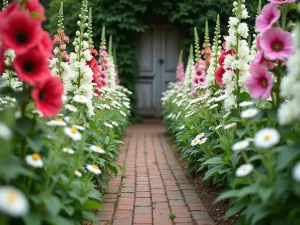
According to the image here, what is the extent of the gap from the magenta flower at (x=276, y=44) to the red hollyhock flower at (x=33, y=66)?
52.4 inches

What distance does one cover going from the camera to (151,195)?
13.7 ft

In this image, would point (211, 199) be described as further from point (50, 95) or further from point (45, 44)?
point (45, 44)

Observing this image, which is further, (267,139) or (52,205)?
(267,139)

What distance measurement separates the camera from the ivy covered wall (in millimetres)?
10500

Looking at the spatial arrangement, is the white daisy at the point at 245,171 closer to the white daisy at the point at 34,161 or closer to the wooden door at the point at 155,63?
the white daisy at the point at 34,161

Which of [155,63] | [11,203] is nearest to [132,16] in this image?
[155,63]

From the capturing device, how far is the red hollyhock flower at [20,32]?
2283 millimetres

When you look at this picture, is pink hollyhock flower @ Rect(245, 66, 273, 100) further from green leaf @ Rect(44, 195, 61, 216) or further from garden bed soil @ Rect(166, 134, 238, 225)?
green leaf @ Rect(44, 195, 61, 216)

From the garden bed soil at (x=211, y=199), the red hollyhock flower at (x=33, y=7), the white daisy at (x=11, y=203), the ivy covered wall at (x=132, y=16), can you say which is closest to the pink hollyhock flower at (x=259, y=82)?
the garden bed soil at (x=211, y=199)

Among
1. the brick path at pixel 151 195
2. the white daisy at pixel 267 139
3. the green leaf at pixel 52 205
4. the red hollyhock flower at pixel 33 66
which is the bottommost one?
the brick path at pixel 151 195

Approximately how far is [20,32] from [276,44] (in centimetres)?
153

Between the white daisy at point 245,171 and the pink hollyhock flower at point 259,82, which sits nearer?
the white daisy at point 245,171

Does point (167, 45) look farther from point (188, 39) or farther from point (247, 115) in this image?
point (247, 115)

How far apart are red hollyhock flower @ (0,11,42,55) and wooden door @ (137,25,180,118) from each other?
29.3ft
